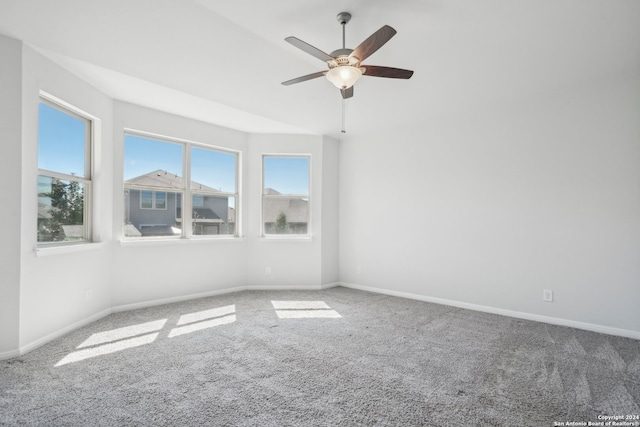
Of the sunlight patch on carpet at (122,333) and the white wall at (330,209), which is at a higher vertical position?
the white wall at (330,209)

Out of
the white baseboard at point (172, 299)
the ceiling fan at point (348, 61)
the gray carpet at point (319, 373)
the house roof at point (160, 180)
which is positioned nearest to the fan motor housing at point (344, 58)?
the ceiling fan at point (348, 61)

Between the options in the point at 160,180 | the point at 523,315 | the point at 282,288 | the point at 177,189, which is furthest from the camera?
the point at 282,288

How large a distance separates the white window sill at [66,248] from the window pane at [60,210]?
0.13 m

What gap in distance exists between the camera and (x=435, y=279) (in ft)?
14.9

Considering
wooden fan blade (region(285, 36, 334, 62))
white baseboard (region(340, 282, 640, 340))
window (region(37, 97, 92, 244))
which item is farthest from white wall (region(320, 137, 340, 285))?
window (region(37, 97, 92, 244))

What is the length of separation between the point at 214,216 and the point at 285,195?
1.17m

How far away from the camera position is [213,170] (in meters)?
4.97

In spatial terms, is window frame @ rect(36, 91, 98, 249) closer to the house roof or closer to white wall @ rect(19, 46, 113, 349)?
white wall @ rect(19, 46, 113, 349)

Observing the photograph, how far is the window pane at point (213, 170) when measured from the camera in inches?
188

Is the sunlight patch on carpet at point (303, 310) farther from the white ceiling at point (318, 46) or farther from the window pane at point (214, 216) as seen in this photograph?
the white ceiling at point (318, 46)

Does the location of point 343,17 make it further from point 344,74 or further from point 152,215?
point 152,215

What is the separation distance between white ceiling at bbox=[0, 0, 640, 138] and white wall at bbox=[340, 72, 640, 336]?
36cm

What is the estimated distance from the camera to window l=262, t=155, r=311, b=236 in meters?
5.36

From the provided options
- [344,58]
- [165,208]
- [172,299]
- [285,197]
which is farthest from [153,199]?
[344,58]
